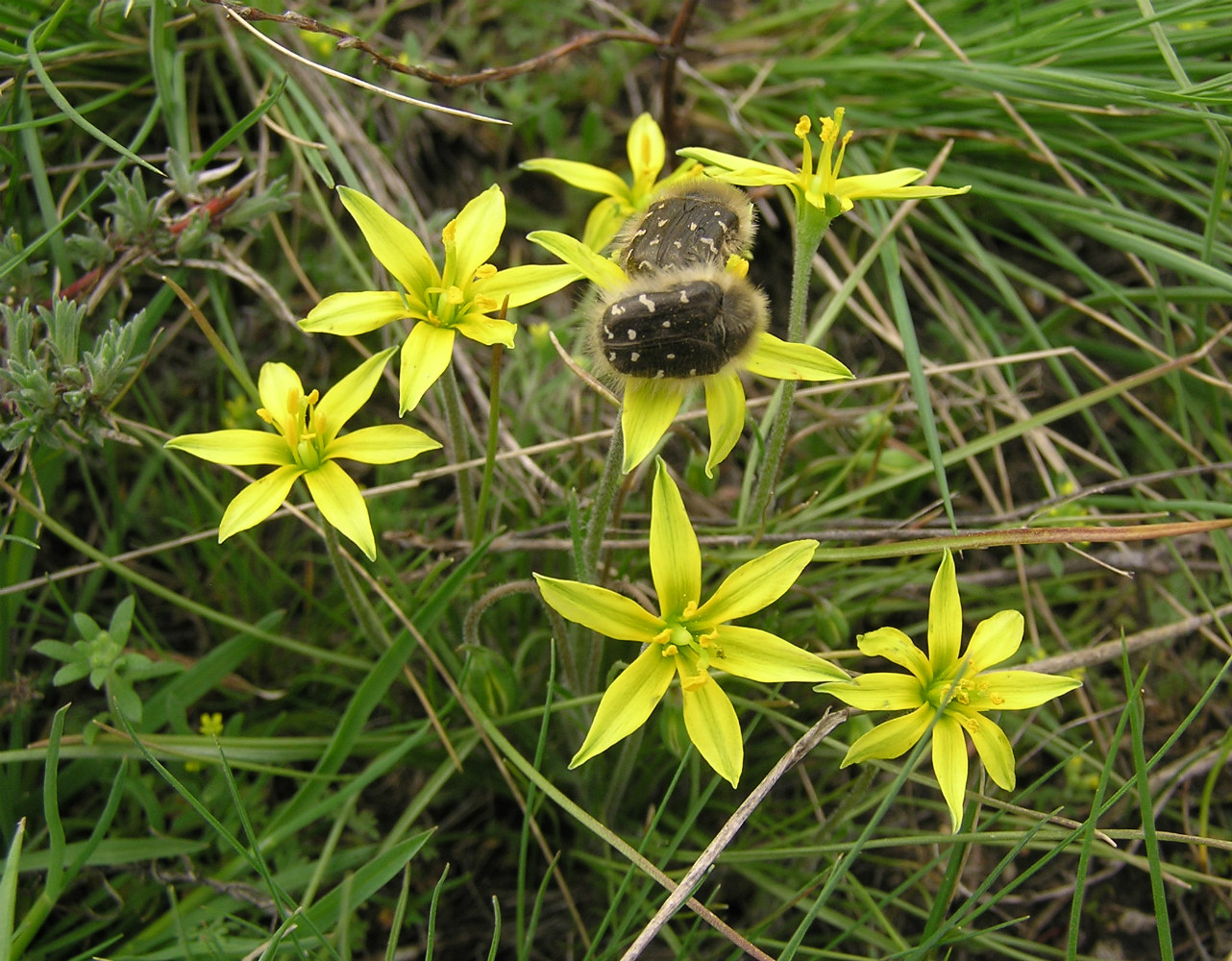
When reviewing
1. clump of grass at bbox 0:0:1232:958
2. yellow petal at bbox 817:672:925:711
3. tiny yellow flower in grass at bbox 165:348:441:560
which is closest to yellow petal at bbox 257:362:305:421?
tiny yellow flower in grass at bbox 165:348:441:560

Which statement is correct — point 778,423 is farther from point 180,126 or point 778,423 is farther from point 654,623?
point 180,126

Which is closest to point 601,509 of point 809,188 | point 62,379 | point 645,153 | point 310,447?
point 310,447

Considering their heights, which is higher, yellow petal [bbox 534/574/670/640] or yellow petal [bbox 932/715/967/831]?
yellow petal [bbox 534/574/670/640]

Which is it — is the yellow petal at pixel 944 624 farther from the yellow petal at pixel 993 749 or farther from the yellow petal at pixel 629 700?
the yellow petal at pixel 629 700

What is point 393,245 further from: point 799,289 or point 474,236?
point 799,289

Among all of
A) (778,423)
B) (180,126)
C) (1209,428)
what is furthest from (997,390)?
(180,126)

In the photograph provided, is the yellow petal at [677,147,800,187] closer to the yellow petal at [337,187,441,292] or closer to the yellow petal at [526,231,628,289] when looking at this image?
the yellow petal at [526,231,628,289]

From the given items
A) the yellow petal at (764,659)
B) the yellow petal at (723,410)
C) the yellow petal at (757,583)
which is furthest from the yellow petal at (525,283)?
the yellow petal at (764,659)
